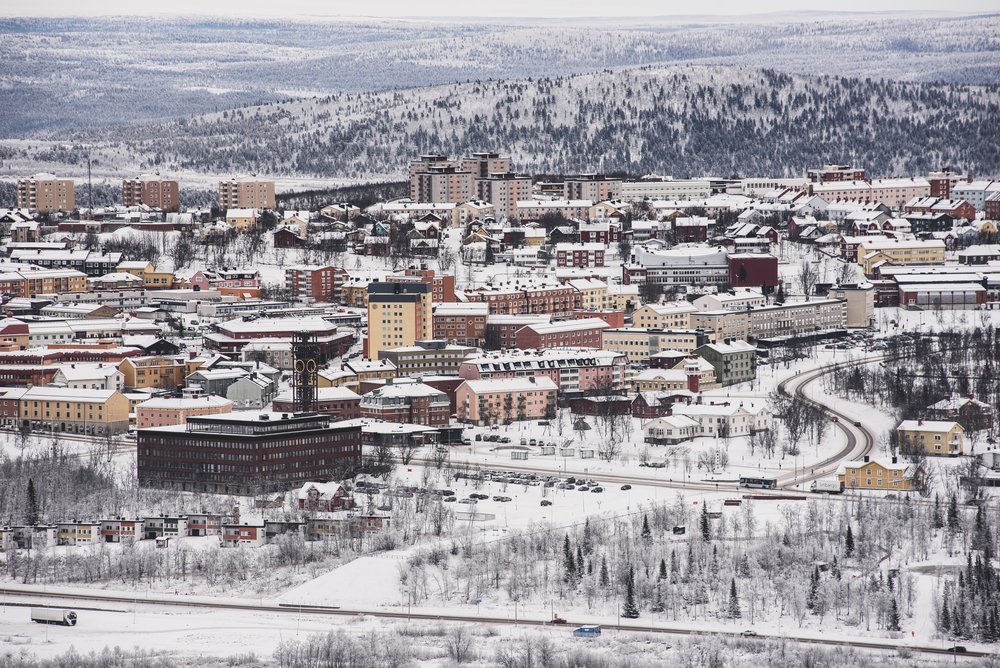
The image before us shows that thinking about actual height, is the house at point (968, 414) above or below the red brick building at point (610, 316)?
below

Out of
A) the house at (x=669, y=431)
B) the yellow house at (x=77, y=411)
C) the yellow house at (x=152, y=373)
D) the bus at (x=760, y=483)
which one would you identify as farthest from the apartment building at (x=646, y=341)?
the bus at (x=760, y=483)

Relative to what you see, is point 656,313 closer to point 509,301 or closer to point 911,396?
point 509,301

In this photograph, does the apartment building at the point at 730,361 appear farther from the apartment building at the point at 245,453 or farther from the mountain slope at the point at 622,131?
the mountain slope at the point at 622,131

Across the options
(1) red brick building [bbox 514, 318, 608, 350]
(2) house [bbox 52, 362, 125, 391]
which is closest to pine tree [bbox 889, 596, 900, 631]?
(2) house [bbox 52, 362, 125, 391]

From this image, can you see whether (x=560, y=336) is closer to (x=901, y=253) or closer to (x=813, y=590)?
(x=901, y=253)

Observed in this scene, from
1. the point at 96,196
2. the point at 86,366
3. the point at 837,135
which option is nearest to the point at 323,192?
the point at 96,196

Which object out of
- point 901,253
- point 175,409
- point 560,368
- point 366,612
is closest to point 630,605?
point 366,612

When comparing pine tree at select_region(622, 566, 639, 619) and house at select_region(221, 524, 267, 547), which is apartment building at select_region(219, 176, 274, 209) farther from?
pine tree at select_region(622, 566, 639, 619)
